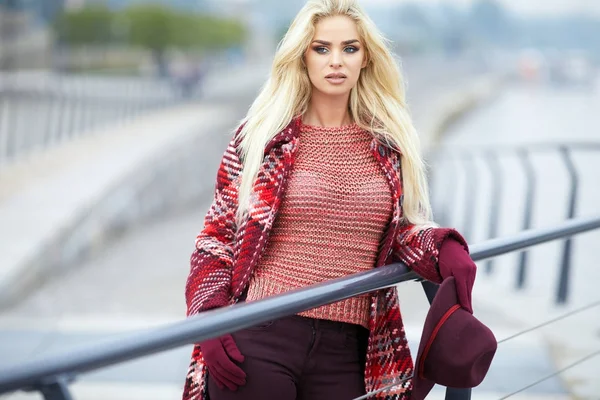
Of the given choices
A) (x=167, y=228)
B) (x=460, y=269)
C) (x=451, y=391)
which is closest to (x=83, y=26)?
(x=167, y=228)

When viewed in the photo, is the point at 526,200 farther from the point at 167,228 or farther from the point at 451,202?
the point at 167,228

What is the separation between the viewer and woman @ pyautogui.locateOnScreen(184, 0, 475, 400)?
1962 millimetres

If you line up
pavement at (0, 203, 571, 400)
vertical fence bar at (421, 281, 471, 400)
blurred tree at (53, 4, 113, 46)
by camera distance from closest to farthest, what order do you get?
vertical fence bar at (421, 281, 471, 400) → pavement at (0, 203, 571, 400) → blurred tree at (53, 4, 113, 46)

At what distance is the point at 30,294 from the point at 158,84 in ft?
94.5

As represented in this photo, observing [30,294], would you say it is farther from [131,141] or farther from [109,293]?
[131,141]

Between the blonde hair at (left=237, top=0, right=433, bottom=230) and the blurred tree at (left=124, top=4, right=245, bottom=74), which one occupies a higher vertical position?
the blonde hair at (left=237, top=0, right=433, bottom=230)

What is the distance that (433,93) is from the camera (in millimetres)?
42531

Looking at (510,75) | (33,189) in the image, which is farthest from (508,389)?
(510,75)

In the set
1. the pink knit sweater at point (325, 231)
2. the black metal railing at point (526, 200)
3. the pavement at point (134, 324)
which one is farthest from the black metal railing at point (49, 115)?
the pink knit sweater at point (325, 231)

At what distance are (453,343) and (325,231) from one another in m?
0.39

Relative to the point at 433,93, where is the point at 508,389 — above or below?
above

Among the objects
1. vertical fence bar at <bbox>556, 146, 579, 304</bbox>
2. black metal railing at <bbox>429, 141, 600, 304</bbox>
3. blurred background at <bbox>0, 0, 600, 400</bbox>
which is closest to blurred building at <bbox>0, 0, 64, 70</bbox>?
blurred background at <bbox>0, 0, 600, 400</bbox>

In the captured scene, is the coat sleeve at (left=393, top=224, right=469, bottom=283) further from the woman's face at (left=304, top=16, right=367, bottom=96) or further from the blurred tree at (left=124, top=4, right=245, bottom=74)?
the blurred tree at (left=124, top=4, right=245, bottom=74)

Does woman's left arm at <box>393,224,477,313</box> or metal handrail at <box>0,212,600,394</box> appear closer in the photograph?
metal handrail at <box>0,212,600,394</box>
